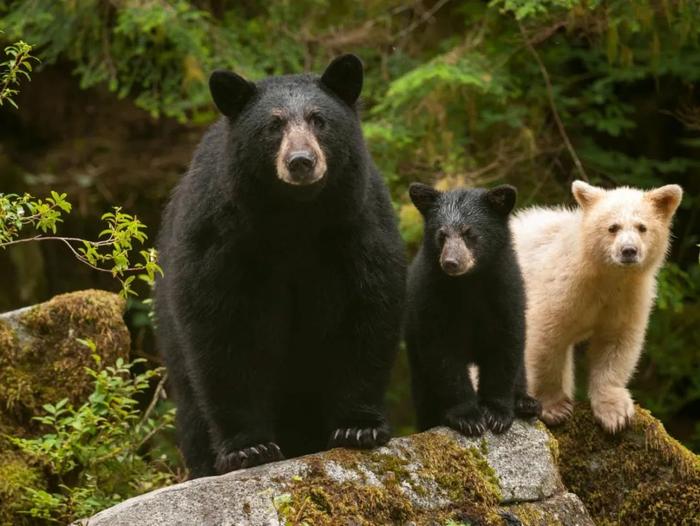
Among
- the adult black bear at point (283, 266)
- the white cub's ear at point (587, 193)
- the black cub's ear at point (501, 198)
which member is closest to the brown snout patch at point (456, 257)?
the adult black bear at point (283, 266)

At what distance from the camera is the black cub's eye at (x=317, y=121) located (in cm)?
529

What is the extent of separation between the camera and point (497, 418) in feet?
18.5

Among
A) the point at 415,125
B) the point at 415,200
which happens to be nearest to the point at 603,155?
the point at 415,125

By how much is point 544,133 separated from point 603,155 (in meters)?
0.62

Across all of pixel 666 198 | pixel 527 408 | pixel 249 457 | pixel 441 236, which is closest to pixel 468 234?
pixel 441 236

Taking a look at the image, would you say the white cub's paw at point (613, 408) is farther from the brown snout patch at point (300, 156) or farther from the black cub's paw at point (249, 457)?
the brown snout patch at point (300, 156)

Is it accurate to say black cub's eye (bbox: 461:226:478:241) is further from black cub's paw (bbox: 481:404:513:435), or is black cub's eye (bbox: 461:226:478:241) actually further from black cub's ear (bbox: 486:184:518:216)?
black cub's paw (bbox: 481:404:513:435)

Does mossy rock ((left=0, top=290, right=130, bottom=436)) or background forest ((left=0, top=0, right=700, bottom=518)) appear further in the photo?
background forest ((left=0, top=0, right=700, bottom=518))

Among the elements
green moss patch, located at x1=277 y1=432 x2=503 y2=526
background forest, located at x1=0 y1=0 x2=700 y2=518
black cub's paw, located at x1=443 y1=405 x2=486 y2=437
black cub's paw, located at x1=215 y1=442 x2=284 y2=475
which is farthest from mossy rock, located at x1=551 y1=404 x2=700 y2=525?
background forest, located at x1=0 y1=0 x2=700 y2=518

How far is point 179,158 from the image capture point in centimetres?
1302

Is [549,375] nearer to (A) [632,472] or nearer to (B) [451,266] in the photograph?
(A) [632,472]

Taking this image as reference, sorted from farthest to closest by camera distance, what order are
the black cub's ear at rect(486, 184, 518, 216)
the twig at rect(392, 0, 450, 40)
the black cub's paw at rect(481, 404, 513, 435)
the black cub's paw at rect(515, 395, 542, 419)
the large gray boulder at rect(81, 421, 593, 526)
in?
1. the twig at rect(392, 0, 450, 40)
2. the black cub's ear at rect(486, 184, 518, 216)
3. the black cub's paw at rect(515, 395, 542, 419)
4. the black cub's paw at rect(481, 404, 513, 435)
5. the large gray boulder at rect(81, 421, 593, 526)

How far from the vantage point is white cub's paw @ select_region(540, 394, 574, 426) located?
6195 mm

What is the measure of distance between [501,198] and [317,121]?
1.26 meters
